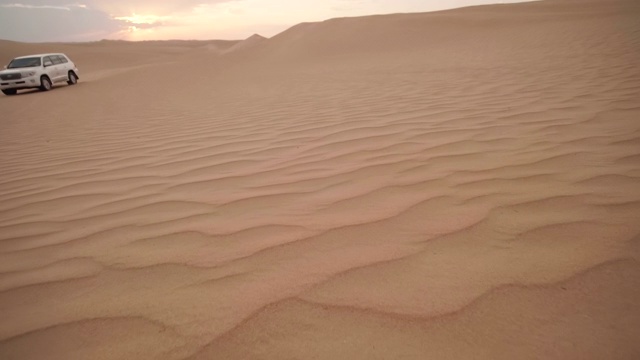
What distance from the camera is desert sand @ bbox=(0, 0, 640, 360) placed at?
0.99 metres

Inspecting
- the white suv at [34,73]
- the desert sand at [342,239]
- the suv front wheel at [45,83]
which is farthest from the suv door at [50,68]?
the desert sand at [342,239]

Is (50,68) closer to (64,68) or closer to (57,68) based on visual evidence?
(57,68)

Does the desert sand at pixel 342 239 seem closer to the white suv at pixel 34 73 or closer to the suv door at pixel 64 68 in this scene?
the white suv at pixel 34 73

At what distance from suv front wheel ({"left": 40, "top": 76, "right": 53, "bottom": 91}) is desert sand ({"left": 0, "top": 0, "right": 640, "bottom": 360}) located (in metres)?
8.87

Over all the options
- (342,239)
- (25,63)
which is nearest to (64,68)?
(25,63)

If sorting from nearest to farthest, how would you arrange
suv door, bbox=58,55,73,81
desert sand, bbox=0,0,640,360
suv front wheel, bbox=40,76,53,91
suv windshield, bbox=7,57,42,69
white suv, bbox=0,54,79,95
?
desert sand, bbox=0,0,640,360 < white suv, bbox=0,54,79,95 < suv front wheel, bbox=40,76,53,91 < suv windshield, bbox=7,57,42,69 < suv door, bbox=58,55,73,81

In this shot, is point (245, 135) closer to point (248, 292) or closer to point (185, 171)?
point (185, 171)

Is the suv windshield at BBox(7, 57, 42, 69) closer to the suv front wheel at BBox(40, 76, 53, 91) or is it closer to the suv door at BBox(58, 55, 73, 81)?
the suv front wheel at BBox(40, 76, 53, 91)

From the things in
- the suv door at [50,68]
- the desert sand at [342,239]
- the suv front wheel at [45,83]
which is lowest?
the desert sand at [342,239]

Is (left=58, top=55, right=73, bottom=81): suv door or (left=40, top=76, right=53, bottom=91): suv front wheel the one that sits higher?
(left=58, top=55, right=73, bottom=81): suv door

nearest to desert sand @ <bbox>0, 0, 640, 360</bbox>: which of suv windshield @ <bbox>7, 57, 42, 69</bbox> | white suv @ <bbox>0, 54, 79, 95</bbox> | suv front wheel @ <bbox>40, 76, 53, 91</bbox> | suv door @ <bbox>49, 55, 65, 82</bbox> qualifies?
white suv @ <bbox>0, 54, 79, 95</bbox>

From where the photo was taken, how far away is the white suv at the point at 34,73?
10227 mm

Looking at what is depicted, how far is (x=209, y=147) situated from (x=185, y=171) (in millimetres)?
619

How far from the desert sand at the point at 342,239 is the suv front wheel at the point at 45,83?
8868 millimetres
